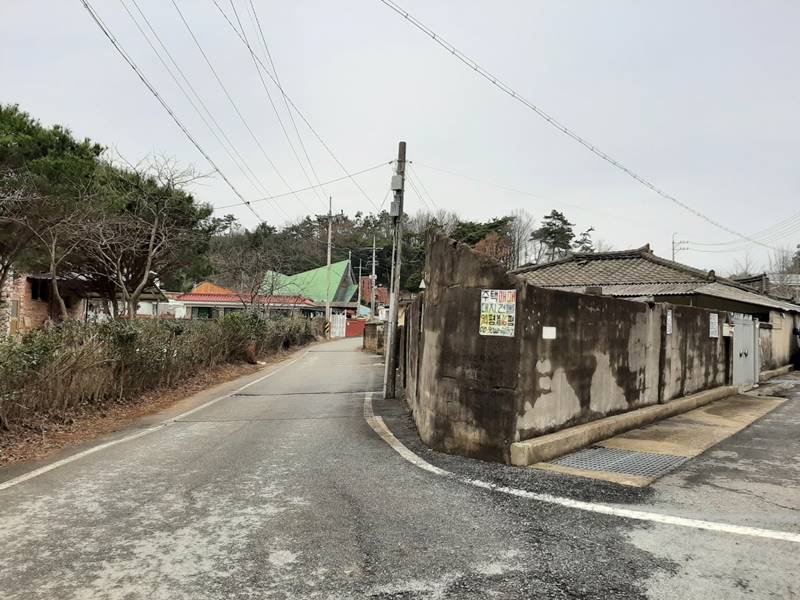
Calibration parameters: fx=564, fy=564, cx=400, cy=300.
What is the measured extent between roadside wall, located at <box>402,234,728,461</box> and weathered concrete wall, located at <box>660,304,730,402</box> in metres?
1.39

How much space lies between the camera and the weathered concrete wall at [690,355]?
9344 mm

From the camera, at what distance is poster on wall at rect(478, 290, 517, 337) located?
19.4ft

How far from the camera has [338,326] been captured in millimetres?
52625

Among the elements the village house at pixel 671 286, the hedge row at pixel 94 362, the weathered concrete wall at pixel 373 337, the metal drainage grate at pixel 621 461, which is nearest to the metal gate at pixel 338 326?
the weathered concrete wall at pixel 373 337

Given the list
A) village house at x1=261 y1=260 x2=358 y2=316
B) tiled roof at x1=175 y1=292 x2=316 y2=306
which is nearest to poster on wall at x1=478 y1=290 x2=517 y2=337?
tiled roof at x1=175 y1=292 x2=316 y2=306

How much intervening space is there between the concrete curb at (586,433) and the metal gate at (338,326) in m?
42.6

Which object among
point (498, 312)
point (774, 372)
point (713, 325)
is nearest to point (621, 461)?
point (498, 312)

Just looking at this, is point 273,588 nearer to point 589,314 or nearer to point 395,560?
point 395,560

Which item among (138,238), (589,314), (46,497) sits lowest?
(46,497)

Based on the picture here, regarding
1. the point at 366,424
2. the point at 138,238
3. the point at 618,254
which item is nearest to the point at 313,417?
the point at 366,424

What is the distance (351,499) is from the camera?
4.81m

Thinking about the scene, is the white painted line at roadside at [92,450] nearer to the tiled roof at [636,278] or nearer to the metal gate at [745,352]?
the tiled roof at [636,278]

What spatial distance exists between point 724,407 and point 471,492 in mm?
7628

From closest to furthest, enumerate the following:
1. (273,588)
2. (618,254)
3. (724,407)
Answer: (273,588)
(724,407)
(618,254)
